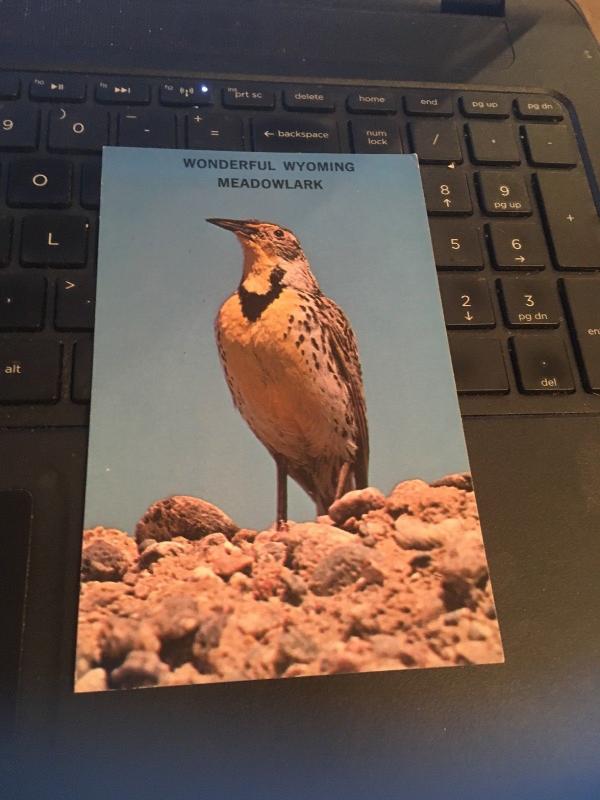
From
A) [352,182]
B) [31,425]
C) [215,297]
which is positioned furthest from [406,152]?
[31,425]

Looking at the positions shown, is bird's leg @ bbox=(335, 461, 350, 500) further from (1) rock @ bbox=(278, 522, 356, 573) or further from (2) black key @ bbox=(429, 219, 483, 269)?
(2) black key @ bbox=(429, 219, 483, 269)

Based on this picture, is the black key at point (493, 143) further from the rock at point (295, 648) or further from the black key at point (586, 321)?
the rock at point (295, 648)

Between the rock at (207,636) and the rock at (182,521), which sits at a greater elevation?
the rock at (182,521)

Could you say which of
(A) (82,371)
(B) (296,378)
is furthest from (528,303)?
(A) (82,371)

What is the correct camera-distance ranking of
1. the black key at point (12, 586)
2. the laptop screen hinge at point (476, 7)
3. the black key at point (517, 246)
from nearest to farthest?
Result: the black key at point (12, 586) → the black key at point (517, 246) → the laptop screen hinge at point (476, 7)

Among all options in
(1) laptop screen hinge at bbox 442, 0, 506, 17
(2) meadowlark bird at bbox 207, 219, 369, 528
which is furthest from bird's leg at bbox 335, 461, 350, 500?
(1) laptop screen hinge at bbox 442, 0, 506, 17

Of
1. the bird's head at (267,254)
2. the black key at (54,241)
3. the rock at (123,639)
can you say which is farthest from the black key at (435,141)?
the rock at (123,639)

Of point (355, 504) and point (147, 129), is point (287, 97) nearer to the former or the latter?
point (147, 129)
